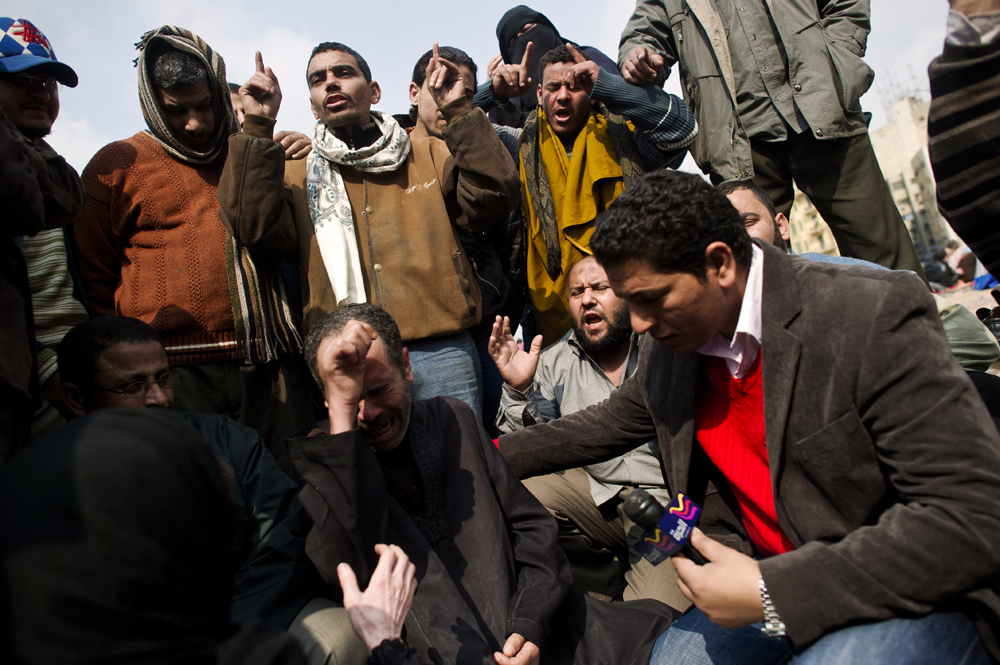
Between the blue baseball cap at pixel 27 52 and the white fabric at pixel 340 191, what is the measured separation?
1.19 m

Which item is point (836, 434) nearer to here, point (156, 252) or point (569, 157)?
point (569, 157)

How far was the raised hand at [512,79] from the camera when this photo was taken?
4.21 metres

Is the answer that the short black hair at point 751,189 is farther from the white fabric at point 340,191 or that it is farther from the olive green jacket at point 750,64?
the white fabric at point 340,191

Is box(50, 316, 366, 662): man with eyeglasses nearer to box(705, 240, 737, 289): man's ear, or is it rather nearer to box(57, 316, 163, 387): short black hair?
box(57, 316, 163, 387): short black hair

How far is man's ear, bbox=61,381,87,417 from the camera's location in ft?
9.76

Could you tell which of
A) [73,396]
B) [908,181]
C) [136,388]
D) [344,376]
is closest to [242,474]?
[136,388]

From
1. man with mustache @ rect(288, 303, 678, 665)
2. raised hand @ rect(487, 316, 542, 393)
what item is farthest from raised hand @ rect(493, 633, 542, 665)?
raised hand @ rect(487, 316, 542, 393)

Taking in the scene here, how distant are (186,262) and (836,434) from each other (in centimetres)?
309

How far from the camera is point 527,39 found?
524 centimetres

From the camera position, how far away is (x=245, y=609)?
2.48 meters

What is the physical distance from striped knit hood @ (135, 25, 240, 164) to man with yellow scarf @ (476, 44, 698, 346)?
5.52 ft

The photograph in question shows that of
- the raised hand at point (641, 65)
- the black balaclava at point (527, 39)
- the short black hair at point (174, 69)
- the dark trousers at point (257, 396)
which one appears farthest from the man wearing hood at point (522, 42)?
the dark trousers at point (257, 396)

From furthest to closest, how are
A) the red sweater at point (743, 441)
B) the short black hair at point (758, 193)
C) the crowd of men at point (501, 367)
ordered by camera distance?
the short black hair at point (758, 193)
the red sweater at point (743, 441)
the crowd of men at point (501, 367)

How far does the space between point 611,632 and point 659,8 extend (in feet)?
12.6
